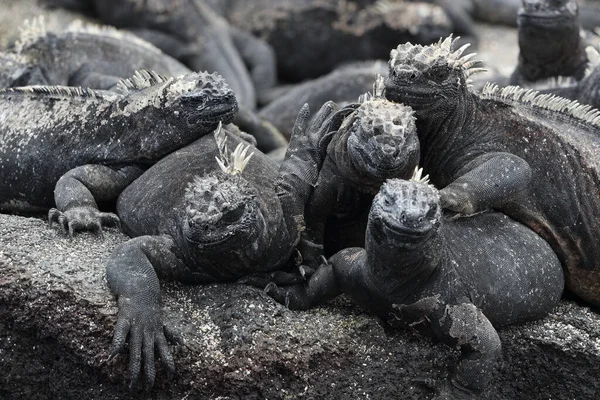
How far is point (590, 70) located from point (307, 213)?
6.58ft

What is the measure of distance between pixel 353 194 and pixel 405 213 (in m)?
0.67

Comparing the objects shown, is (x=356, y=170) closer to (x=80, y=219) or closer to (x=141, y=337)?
(x=141, y=337)

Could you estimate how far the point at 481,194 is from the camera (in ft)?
13.5

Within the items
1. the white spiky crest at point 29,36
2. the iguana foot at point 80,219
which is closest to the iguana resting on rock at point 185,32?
the white spiky crest at point 29,36

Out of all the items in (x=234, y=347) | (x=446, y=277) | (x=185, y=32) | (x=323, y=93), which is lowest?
(x=185, y=32)

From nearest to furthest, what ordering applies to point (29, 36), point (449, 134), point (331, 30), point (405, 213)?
point (405, 213) → point (449, 134) → point (29, 36) → point (331, 30)

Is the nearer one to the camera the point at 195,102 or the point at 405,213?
the point at 405,213

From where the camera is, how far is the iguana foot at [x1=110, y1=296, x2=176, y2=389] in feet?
12.4

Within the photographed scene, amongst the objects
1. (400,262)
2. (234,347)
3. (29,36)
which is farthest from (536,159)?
(29,36)

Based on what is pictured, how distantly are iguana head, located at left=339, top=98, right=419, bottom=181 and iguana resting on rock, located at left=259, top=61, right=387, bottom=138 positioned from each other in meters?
2.77

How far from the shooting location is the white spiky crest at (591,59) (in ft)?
18.0

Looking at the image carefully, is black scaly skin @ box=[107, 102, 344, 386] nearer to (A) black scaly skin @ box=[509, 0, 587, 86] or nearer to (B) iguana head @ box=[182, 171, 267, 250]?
(B) iguana head @ box=[182, 171, 267, 250]

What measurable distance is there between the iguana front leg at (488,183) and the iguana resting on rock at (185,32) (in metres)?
4.65

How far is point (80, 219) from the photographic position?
14.4ft
